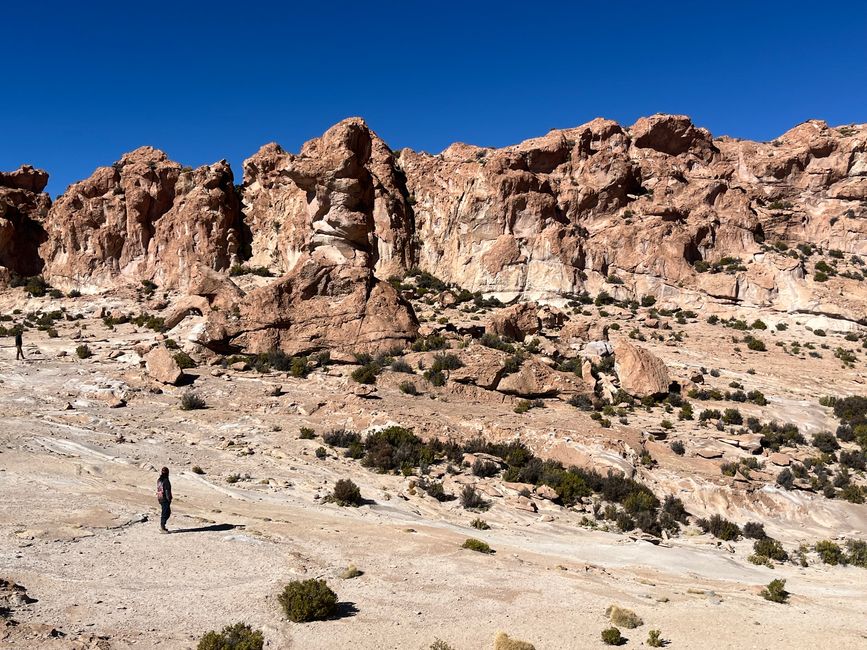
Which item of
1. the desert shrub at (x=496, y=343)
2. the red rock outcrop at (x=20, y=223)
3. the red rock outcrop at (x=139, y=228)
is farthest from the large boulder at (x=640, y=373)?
the red rock outcrop at (x=20, y=223)

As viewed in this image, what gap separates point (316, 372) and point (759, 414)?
18008mm

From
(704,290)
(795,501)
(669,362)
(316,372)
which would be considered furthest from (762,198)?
(316,372)

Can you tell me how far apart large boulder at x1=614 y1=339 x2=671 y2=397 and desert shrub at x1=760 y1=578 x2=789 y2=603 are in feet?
42.9

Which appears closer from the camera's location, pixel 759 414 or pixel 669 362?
pixel 759 414

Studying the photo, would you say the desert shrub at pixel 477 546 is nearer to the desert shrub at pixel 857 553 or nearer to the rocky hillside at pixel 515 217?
the desert shrub at pixel 857 553

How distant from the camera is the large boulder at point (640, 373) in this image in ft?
71.5

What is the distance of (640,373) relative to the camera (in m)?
22.1

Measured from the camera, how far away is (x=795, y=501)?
14859 millimetres

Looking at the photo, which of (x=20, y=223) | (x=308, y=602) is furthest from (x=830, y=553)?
(x=20, y=223)

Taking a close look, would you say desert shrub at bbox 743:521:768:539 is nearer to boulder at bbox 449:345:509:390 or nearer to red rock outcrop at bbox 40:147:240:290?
boulder at bbox 449:345:509:390

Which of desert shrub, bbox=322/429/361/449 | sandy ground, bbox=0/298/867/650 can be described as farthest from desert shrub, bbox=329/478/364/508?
desert shrub, bbox=322/429/361/449

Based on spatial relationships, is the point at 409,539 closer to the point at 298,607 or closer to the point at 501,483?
the point at 298,607

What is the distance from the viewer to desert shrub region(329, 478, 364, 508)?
40.4ft

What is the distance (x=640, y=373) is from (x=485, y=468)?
33.4ft
